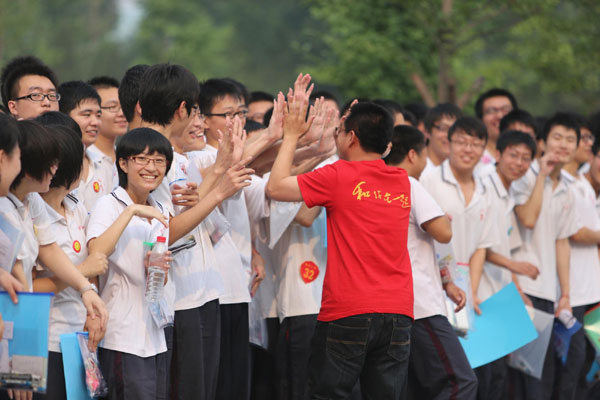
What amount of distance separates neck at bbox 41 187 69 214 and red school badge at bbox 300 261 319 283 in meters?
1.87

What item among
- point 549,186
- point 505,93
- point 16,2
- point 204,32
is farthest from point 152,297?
point 204,32

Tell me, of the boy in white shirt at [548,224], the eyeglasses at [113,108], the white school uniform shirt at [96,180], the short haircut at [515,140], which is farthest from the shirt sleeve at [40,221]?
the boy in white shirt at [548,224]

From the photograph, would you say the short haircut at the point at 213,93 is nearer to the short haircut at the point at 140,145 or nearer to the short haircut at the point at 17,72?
the short haircut at the point at 17,72

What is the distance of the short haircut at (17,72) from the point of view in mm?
5250

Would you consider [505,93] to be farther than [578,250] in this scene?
Yes

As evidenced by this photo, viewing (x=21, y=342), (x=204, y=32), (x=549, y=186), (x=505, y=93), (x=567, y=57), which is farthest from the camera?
(x=204, y=32)

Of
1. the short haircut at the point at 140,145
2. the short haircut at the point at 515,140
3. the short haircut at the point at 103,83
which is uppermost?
the short haircut at the point at 103,83

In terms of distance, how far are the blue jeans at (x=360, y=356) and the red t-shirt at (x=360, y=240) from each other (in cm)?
6

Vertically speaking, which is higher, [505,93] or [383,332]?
[505,93]

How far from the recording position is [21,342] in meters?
3.47

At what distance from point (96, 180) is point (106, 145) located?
2.34 feet

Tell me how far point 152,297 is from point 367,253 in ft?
3.69

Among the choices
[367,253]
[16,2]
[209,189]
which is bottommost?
[367,253]

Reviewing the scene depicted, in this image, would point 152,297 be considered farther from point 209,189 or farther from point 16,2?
point 16,2
